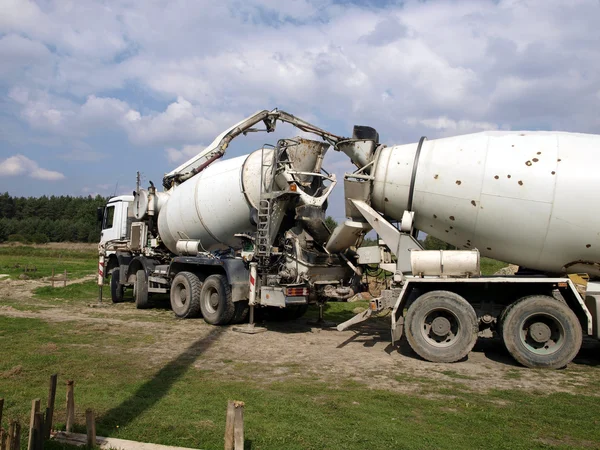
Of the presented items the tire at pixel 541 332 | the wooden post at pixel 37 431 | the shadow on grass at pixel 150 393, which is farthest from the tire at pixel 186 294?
the wooden post at pixel 37 431

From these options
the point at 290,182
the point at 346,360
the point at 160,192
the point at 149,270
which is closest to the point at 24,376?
the point at 346,360

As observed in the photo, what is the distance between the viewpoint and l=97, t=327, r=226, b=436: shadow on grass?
5.17m

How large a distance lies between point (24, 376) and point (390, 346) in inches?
240

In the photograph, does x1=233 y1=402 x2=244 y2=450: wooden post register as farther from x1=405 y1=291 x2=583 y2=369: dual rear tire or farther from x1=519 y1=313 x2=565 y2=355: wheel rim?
x1=519 y1=313 x2=565 y2=355: wheel rim

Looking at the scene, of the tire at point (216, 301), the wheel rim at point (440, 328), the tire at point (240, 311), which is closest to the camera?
the wheel rim at point (440, 328)

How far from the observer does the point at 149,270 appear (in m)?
15.2

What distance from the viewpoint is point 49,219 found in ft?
309

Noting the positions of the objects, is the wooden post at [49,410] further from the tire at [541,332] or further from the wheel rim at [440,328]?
the tire at [541,332]

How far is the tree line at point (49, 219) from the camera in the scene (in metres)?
78.8

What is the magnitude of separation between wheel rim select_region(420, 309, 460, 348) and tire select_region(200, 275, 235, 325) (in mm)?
4741

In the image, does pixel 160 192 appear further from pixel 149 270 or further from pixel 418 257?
pixel 418 257

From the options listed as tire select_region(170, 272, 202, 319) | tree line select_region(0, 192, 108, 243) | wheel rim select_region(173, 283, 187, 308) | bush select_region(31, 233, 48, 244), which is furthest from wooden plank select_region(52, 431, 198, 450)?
bush select_region(31, 233, 48, 244)

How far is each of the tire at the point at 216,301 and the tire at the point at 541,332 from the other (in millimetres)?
5981

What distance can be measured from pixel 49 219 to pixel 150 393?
9846 centimetres
